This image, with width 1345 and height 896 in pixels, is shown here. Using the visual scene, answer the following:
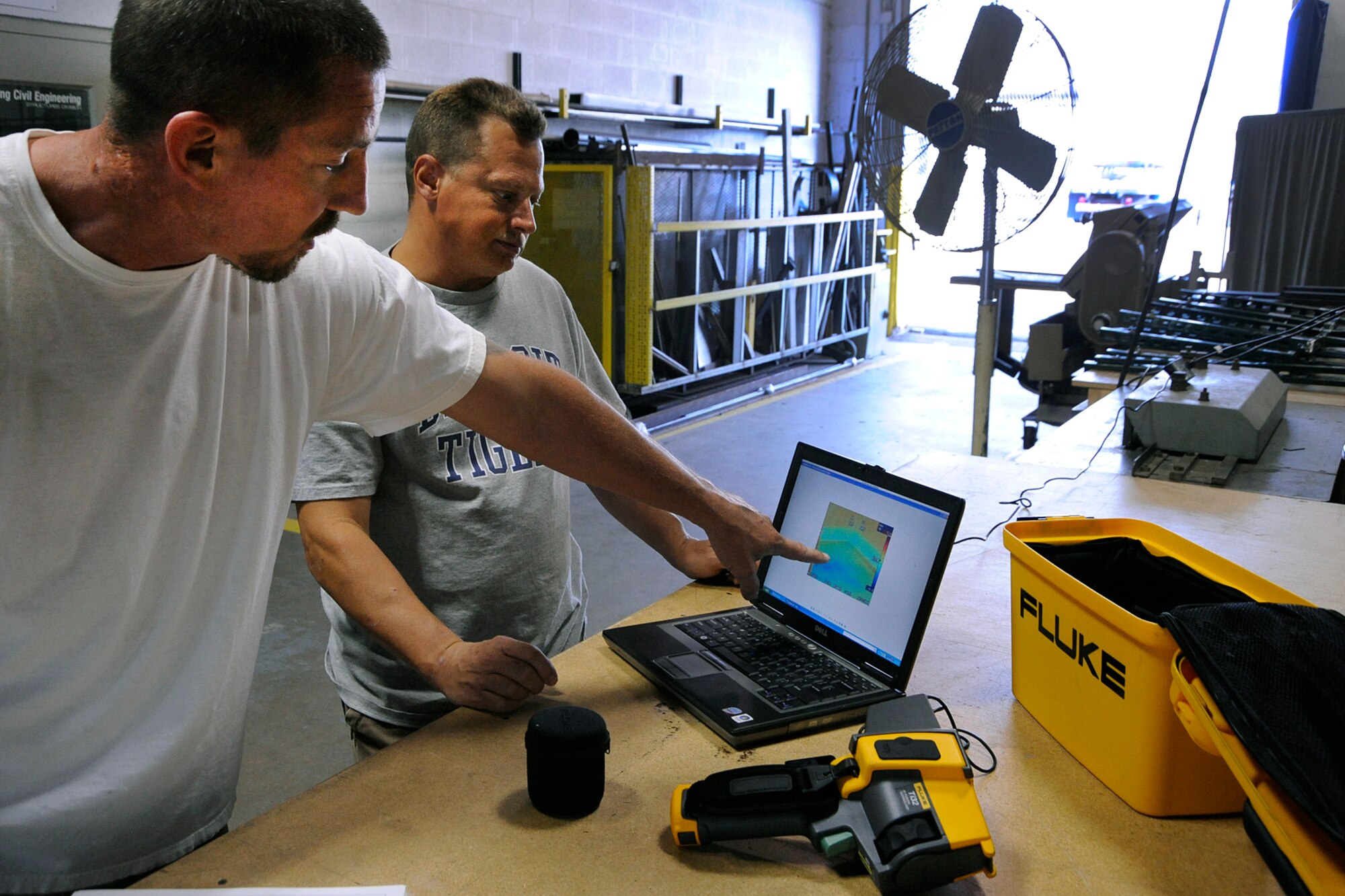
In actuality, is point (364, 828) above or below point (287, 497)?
below

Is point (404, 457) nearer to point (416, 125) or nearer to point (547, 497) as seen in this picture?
point (547, 497)

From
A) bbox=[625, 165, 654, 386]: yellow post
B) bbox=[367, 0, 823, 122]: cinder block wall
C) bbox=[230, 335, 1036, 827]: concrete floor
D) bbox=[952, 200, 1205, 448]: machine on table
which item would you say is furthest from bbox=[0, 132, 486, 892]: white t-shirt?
bbox=[625, 165, 654, 386]: yellow post

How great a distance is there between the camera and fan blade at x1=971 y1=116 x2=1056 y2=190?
2.58 metres

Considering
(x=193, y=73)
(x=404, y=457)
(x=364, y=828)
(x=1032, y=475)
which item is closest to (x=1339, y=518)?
(x=1032, y=475)

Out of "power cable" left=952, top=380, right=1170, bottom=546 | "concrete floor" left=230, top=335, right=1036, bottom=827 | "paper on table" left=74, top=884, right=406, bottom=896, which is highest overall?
"power cable" left=952, top=380, right=1170, bottom=546

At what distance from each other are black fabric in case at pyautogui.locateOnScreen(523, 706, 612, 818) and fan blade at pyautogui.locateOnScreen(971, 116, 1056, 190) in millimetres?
2153

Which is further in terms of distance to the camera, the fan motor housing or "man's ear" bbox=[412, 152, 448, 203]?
the fan motor housing

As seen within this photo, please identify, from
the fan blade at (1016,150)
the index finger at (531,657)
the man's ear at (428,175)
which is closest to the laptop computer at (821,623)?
the index finger at (531,657)

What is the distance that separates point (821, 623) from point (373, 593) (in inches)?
22.6

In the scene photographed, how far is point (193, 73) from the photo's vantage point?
0.78m

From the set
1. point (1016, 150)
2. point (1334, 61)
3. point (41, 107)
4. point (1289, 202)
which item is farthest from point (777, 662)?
point (1334, 61)

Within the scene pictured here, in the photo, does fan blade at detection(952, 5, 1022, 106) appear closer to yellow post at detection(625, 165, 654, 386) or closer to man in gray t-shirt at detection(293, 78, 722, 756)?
man in gray t-shirt at detection(293, 78, 722, 756)

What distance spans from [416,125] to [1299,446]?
7.16 feet

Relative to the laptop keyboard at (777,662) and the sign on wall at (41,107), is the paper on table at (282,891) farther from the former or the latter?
the sign on wall at (41,107)
